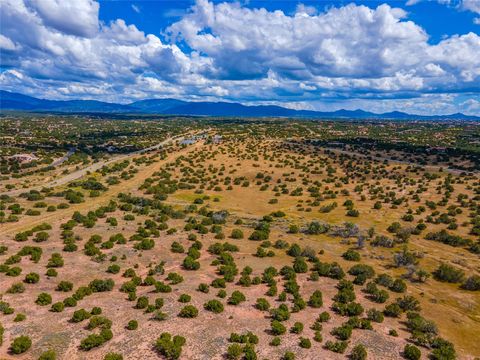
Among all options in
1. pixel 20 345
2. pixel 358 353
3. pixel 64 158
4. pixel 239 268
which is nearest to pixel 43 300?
pixel 20 345

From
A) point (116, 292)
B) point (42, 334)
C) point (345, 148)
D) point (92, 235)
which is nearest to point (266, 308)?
point (116, 292)

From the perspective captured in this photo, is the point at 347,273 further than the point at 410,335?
Yes

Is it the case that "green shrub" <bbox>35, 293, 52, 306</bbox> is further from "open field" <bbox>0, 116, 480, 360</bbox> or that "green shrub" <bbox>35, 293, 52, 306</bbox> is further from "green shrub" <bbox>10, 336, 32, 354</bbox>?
"green shrub" <bbox>10, 336, 32, 354</bbox>

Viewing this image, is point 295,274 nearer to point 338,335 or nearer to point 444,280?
point 338,335

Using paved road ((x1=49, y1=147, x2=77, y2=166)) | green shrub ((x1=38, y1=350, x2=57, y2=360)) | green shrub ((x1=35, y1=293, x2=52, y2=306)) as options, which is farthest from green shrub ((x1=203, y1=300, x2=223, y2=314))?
paved road ((x1=49, y1=147, x2=77, y2=166))

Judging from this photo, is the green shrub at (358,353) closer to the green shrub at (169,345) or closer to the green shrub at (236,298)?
the green shrub at (236,298)

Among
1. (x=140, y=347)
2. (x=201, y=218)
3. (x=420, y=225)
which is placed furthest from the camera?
(x=201, y=218)

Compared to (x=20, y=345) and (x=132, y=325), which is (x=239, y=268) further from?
(x=20, y=345)

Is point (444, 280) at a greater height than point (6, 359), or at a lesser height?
lesser

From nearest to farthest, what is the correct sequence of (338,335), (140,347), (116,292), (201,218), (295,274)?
(140,347), (338,335), (116,292), (295,274), (201,218)
